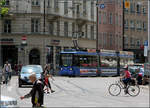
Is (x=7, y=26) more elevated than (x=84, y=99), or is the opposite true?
(x=7, y=26)

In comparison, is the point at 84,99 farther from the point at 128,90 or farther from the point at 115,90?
the point at 128,90

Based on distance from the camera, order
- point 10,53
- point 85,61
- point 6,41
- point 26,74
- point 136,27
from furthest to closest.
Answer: point 136,27 < point 10,53 < point 6,41 < point 85,61 < point 26,74

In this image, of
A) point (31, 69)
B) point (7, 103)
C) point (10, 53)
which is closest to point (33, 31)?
point (10, 53)

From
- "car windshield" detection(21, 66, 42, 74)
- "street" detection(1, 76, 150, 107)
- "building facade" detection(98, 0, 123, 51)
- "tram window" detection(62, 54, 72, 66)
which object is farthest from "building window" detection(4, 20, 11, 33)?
"street" detection(1, 76, 150, 107)

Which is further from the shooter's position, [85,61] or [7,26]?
[7,26]

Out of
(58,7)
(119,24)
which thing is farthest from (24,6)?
(119,24)

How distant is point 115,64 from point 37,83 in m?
41.2

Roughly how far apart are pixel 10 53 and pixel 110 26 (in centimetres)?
2403

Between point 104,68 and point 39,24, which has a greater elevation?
point 39,24

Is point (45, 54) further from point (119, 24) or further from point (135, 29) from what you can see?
point (135, 29)

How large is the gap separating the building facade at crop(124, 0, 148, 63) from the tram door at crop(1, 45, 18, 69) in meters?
28.7

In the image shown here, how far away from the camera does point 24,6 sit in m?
58.8

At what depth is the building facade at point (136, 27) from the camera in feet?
272

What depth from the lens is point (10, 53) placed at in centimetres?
5978
